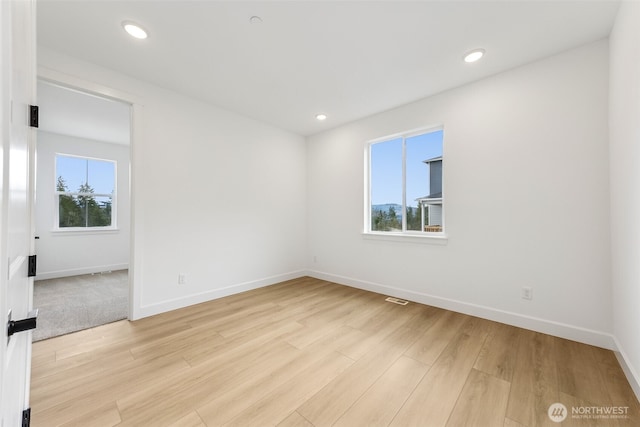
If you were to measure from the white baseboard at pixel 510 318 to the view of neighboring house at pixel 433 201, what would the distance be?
35.7 inches

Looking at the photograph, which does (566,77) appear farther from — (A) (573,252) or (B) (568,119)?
(A) (573,252)

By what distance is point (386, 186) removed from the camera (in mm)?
3877

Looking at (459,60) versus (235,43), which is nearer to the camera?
(235,43)

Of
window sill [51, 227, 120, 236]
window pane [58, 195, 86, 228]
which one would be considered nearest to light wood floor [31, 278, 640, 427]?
window sill [51, 227, 120, 236]

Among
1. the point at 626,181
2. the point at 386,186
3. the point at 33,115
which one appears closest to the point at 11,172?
the point at 33,115

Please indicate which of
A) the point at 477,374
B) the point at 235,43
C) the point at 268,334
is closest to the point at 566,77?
the point at 477,374

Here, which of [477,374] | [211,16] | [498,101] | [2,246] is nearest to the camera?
[2,246]

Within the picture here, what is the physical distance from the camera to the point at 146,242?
287cm

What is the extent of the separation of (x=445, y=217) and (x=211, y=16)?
3069mm

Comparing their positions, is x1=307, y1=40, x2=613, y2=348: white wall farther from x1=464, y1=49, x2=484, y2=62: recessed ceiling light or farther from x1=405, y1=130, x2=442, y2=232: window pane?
x1=464, y1=49, x2=484, y2=62: recessed ceiling light

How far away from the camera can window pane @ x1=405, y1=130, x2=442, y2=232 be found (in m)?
3.30

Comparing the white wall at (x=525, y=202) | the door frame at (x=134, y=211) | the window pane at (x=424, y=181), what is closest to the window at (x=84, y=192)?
the door frame at (x=134, y=211)

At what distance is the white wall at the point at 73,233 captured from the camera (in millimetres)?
4605

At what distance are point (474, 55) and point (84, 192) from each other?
692 cm
